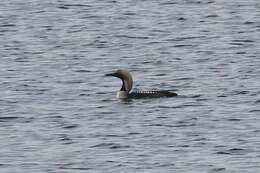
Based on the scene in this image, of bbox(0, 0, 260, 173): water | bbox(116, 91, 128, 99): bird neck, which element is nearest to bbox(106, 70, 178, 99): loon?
bbox(116, 91, 128, 99): bird neck

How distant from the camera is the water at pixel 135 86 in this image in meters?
26.4

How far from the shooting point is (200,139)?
2784 cm

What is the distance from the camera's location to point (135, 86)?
120ft

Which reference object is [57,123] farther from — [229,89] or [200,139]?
[229,89]

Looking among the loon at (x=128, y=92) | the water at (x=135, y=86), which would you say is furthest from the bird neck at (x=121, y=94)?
the water at (x=135, y=86)

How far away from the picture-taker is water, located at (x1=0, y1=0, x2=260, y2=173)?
86.6 ft

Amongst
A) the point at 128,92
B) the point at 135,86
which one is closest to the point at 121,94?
the point at 128,92

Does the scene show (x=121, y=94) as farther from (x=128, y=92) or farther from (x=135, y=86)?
(x=135, y=86)

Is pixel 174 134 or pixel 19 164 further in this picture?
pixel 174 134

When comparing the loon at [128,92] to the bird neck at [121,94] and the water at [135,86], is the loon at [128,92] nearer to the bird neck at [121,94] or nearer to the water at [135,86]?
the bird neck at [121,94]

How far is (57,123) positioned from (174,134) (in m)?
3.18

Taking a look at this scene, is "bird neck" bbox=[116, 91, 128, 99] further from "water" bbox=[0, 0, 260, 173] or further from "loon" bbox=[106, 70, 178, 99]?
"water" bbox=[0, 0, 260, 173]

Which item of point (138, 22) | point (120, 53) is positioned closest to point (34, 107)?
point (120, 53)

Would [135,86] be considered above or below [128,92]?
below
